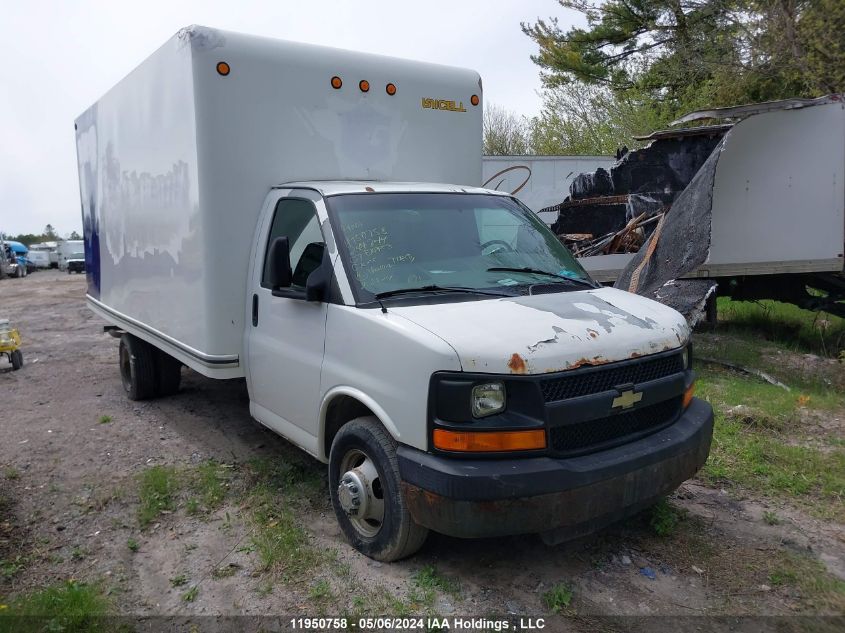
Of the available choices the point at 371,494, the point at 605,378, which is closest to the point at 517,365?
the point at 605,378

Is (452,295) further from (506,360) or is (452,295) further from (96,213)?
(96,213)

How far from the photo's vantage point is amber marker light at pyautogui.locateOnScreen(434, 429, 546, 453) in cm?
317

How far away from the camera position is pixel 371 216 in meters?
4.28

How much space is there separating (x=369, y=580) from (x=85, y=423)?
4.21 meters

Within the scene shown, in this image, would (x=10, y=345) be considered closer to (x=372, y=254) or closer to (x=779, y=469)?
(x=372, y=254)

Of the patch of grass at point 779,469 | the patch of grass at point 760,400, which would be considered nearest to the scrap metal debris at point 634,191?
the patch of grass at point 760,400

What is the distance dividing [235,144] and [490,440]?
3.00 meters

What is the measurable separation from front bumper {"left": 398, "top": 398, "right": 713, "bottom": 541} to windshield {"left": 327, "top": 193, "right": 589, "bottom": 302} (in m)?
1.09

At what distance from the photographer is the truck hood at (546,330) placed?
3172 millimetres

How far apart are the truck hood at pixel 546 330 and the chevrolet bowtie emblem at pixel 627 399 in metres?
0.19

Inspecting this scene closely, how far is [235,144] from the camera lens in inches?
191

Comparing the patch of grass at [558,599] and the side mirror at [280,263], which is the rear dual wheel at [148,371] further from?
the patch of grass at [558,599]

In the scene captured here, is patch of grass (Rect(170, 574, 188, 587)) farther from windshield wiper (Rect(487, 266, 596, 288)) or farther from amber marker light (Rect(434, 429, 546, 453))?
windshield wiper (Rect(487, 266, 596, 288))

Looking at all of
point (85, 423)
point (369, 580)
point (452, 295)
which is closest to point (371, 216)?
point (452, 295)
